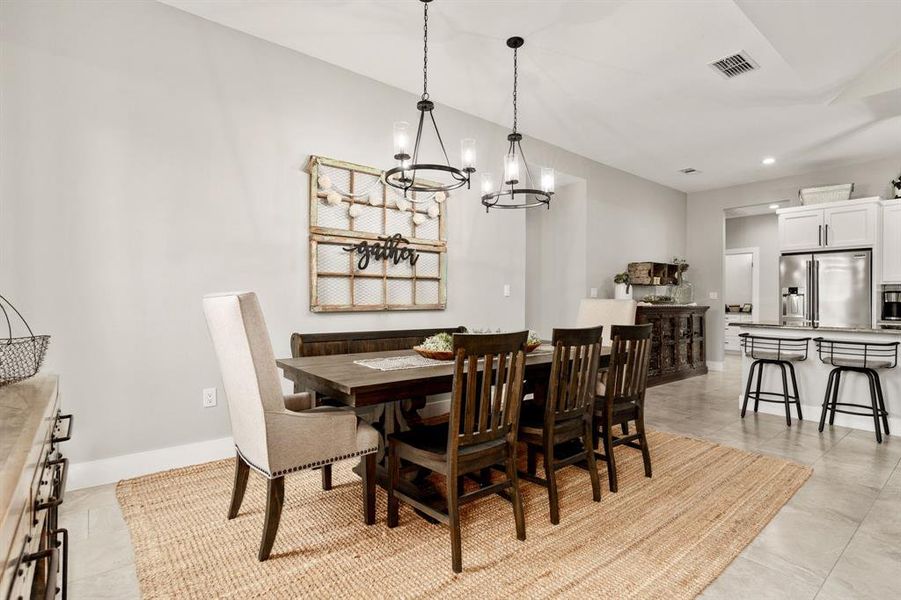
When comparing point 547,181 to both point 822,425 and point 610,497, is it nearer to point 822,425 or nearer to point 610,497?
point 610,497

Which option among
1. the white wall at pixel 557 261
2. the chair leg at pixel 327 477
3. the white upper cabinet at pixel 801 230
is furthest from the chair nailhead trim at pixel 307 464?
the white upper cabinet at pixel 801 230

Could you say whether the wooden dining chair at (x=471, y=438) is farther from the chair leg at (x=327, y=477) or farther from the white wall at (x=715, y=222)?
the white wall at (x=715, y=222)

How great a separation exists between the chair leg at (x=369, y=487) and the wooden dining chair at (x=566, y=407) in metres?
0.75

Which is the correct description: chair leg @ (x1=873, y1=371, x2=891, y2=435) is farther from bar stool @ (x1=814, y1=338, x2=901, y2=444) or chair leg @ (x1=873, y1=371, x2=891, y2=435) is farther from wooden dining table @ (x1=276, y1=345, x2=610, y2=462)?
wooden dining table @ (x1=276, y1=345, x2=610, y2=462)

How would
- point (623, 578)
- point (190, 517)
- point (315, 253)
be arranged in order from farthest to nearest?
point (315, 253), point (190, 517), point (623, 578)

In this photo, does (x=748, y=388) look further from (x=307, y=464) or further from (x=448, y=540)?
(x=307, y=464)

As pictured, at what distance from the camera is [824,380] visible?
4.09 meters

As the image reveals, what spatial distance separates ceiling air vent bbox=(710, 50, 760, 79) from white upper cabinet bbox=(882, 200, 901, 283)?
3.27m

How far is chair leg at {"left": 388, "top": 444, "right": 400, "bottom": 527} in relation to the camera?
84.5 inches

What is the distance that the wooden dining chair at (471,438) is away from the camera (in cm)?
184

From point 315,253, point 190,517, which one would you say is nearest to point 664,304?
point 315,253

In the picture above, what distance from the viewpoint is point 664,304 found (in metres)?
6.27

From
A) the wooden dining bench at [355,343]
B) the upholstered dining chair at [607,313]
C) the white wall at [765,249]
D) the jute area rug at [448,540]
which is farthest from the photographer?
the white wall at [765,249]

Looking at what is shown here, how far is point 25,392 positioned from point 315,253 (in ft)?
7.44
